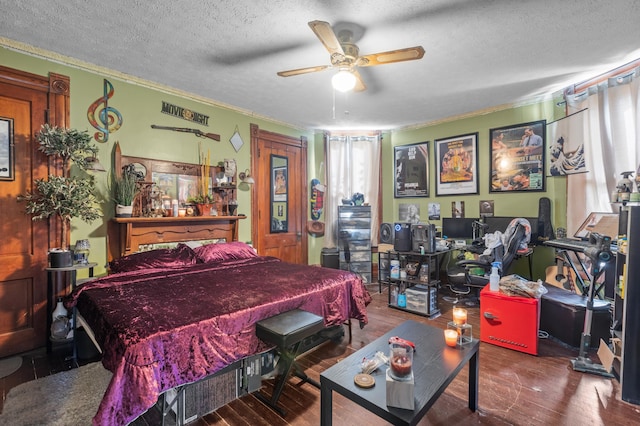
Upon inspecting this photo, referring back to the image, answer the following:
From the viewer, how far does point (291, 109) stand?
453cm

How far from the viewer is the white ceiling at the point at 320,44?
226 centimetres

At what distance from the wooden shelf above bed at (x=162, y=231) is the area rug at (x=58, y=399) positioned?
4.23 feet

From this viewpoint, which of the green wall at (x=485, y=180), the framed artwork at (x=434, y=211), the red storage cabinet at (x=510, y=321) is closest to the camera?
the red storage cabinet at (x=510, y=321)

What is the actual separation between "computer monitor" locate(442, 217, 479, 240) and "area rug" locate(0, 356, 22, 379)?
214 inches

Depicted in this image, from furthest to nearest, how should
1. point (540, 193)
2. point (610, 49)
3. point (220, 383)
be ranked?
point (540, 193) < point (610, 49) < point (220, 383)

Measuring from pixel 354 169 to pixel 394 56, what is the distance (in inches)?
138

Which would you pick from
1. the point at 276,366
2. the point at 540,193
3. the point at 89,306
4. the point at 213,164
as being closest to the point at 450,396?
the point at 276,366

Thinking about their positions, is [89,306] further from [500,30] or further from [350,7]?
[500,30]

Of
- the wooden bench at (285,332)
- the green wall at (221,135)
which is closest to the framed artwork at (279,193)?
the green wall at (221,135)

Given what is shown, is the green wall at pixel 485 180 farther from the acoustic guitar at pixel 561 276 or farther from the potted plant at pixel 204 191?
the potted plant at pixel 204 191

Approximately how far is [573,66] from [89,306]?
17.1 ft

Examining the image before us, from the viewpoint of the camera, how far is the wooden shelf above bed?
10.8 ft

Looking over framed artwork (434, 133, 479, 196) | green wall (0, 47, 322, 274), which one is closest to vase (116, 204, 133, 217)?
green wall (0, 47, 322, 274)

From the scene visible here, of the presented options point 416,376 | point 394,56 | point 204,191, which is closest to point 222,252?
point 204,191
